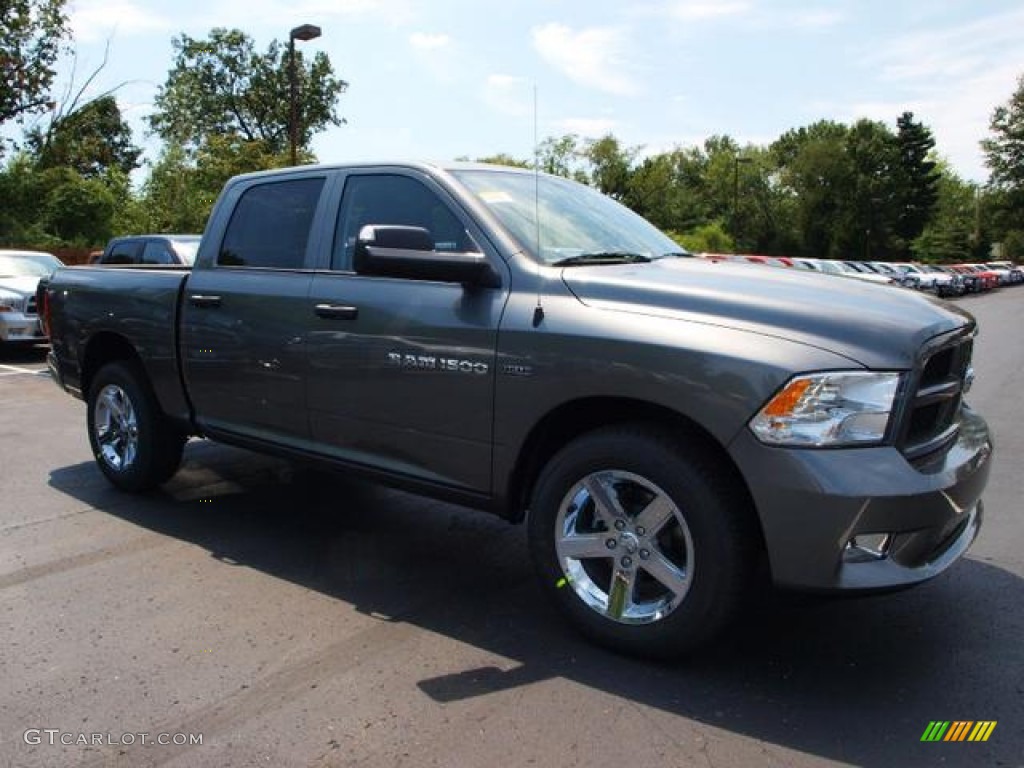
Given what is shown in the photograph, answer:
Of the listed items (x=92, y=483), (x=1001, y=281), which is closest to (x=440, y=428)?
(x=92, y=483)

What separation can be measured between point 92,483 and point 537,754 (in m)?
4.29

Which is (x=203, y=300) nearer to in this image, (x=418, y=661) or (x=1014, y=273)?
(x=418, y=661)

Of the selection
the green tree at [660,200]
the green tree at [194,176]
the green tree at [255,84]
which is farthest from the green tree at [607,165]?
the green tree at [194,176]

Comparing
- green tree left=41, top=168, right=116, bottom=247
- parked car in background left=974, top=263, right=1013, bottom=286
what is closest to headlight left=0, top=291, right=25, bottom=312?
green tree left=41, top=168, right=116, bottom=247

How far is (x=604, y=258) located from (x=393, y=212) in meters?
1.02

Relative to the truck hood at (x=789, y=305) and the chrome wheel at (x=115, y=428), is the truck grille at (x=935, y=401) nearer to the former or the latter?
the truck hood at (x=789, y=305)

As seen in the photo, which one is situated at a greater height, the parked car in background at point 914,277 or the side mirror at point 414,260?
the side mirror at point 414,260

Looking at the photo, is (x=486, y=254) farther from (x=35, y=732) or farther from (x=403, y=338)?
(x=35, y=732)

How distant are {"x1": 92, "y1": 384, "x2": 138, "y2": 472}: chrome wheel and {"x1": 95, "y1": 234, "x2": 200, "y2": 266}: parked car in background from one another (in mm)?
5983

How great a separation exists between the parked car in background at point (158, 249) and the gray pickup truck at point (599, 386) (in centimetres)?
746

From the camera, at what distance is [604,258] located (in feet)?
12.7

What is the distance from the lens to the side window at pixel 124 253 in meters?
12.6

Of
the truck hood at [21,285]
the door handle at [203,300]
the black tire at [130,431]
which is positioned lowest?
the black tire at [130,431]

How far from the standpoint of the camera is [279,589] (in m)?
4.04
